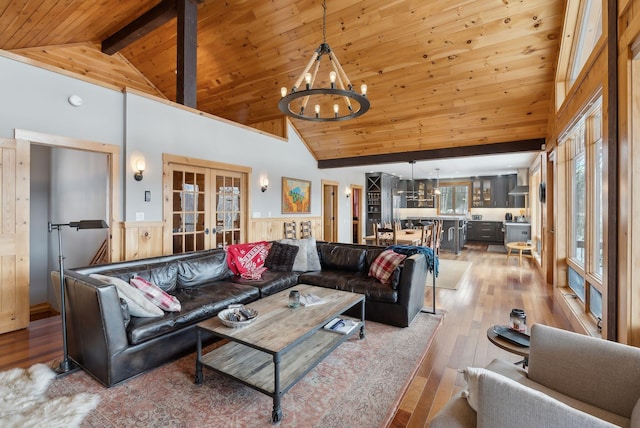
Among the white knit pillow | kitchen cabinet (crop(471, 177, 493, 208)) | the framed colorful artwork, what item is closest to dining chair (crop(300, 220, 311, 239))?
the framed colorful artwork

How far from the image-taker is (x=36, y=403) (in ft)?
6.75

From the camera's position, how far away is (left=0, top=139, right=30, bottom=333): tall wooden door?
3236mm

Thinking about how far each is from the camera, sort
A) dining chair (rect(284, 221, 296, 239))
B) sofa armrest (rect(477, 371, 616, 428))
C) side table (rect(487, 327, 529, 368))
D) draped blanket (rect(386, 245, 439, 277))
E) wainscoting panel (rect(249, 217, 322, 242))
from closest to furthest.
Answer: sofa armrest (rect(477, 371, 616, 428)), side table (rect(487, 327, 529, 368)), draped blanket (rect(386, 245, 439, 277)), wainscoting panel (rect(249, 217, 322, 242)), dining chair (rect(284, 221, 296, 239))

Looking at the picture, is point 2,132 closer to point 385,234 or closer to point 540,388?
point 540,388

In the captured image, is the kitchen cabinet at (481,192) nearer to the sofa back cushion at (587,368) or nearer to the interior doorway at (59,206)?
the sofa back cushion at (587,368)

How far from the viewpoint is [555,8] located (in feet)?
11.9

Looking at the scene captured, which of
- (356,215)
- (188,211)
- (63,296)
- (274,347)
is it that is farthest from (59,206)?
(356,215)

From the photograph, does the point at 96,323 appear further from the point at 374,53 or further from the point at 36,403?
the point at 374,53

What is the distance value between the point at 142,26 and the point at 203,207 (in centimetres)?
302

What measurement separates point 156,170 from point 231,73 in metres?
2.67

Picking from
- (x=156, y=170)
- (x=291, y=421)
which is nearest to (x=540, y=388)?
(x=291, y=421)

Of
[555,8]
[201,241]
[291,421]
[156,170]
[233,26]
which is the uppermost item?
[233,26]

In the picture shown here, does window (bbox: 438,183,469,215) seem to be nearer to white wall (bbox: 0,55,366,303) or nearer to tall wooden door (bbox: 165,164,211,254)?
white wall (bbox: 0,55,366,303)

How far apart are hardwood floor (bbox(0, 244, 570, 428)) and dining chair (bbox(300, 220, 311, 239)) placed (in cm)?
340
